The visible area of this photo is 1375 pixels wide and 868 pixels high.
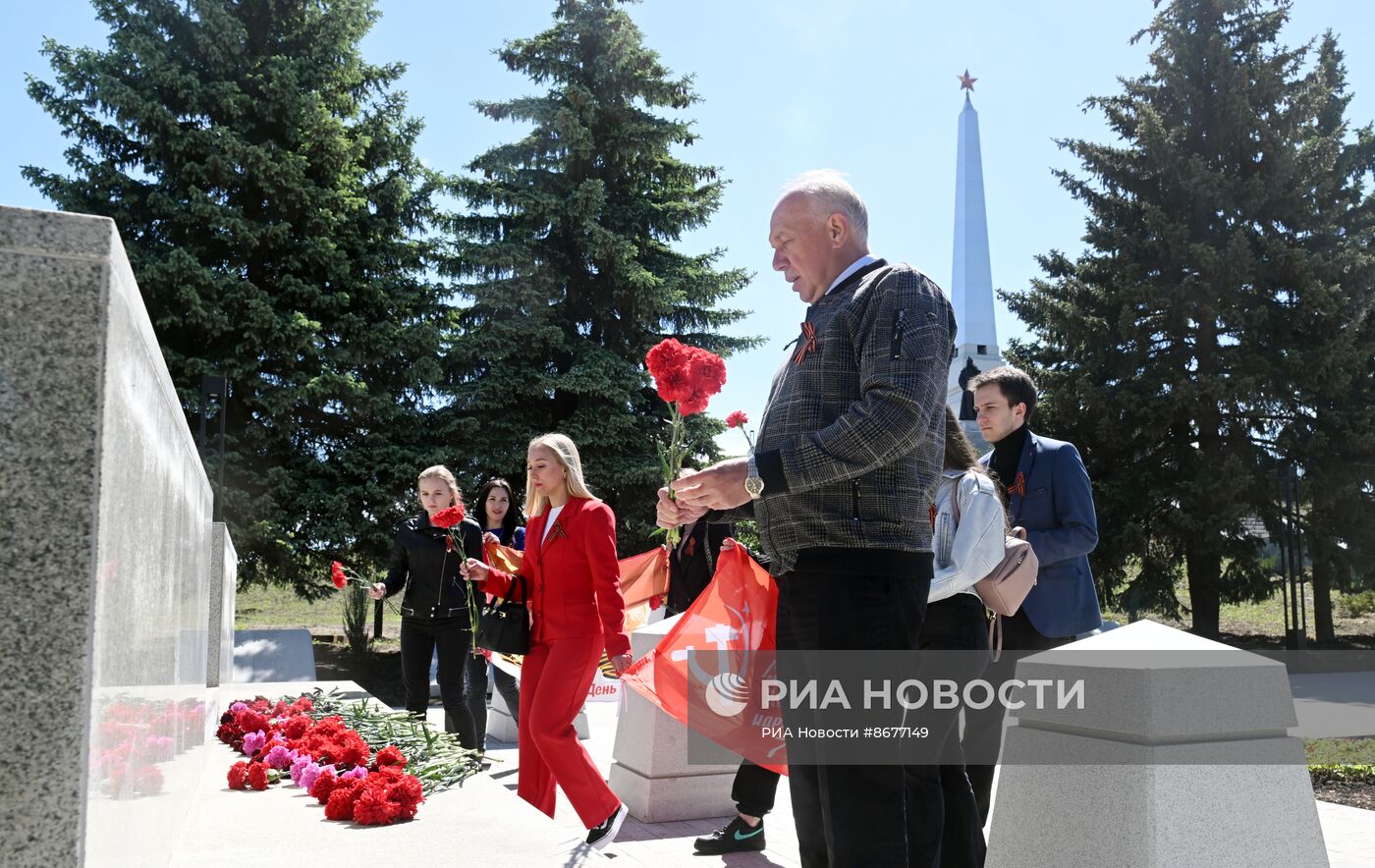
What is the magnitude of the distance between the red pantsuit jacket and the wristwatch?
8.78ft

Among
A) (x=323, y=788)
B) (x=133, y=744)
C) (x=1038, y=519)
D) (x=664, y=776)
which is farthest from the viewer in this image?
(x=664, y=776)

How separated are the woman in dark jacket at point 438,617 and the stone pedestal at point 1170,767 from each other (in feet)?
14.1

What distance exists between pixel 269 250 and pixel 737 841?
13.5 m

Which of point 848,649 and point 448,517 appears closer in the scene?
point 848,649

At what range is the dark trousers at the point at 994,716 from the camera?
12.9 ft

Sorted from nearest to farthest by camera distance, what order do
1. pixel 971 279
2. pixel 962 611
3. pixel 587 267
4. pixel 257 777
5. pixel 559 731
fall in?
pixel 962 611
pixel 257 777
pixel 559 731
pixel 587 267
pixel 971 279

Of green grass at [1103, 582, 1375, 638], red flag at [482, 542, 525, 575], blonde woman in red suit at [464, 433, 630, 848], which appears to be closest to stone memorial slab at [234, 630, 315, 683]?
red flag at [482, 542, 525, 575]

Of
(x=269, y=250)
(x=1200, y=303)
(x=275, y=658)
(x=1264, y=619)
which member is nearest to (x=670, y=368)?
(x=275, y=658)

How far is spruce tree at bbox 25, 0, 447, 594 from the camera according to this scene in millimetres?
14812

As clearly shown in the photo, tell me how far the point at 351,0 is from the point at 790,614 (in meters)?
17.1

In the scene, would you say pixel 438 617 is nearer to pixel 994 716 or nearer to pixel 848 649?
pixel 994 716

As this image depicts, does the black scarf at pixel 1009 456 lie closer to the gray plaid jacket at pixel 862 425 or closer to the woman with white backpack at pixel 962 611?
the woman with white backpack at pixel 962 611

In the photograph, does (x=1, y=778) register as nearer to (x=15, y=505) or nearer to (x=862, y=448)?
(x=15, y=505)

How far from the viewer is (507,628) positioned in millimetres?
5090
